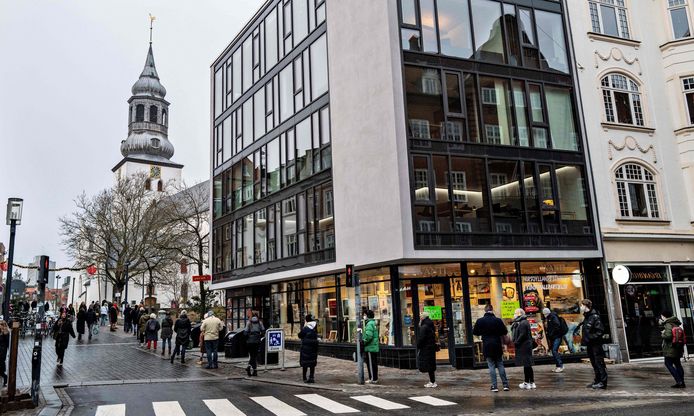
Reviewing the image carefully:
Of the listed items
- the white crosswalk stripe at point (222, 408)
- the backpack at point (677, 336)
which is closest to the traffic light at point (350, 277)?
the white crosswalk stripe at point (222, 408)

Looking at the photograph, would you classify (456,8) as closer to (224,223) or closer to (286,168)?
(286,168)

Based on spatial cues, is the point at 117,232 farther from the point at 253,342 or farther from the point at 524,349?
the point at 524,349

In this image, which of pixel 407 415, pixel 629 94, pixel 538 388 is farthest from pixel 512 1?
pixel 407 415

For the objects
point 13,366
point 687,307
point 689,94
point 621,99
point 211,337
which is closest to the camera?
point 13,366

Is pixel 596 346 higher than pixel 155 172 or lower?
lower

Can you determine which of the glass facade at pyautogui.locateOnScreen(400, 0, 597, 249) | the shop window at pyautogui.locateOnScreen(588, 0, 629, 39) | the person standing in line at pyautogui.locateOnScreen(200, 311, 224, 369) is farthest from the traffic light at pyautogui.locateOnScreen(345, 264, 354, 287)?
the shop window at pyautogui.locateOnScreen(588, 0, 629, 39)

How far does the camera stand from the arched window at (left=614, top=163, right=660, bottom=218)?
19.2 metres

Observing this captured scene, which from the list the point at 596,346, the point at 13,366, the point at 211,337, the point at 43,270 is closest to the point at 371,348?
the point at 596,346

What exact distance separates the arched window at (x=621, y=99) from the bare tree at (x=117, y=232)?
109ft

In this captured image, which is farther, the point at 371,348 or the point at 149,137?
the point at 149,137

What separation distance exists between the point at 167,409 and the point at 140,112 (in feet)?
275

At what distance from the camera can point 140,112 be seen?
86.5 metres

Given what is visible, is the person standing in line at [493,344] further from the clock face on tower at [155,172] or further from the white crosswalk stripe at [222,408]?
the clock face on tower at [155,172]

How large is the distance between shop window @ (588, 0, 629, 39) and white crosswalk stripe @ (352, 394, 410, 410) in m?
16.3
